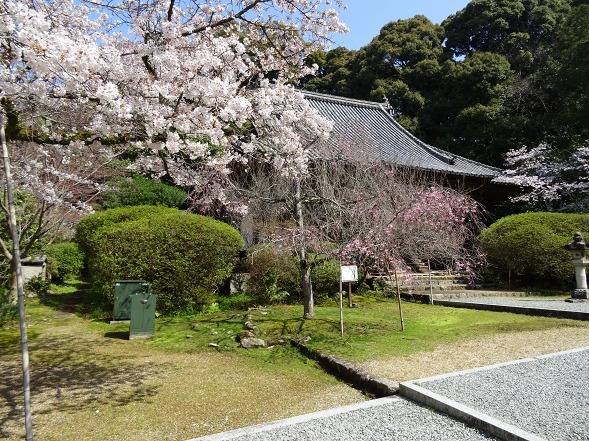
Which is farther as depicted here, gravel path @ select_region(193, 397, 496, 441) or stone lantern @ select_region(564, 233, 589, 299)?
stone lantern @ select_region(564, 233, 589, 299)

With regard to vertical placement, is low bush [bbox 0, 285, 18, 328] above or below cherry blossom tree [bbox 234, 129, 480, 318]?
below

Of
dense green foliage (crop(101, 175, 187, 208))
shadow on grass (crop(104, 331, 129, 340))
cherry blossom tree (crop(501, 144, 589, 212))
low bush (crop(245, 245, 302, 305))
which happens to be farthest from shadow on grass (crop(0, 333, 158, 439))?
cherry blossom tree (crop(501, 144, 589, 212))

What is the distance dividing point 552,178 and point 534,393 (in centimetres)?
1453

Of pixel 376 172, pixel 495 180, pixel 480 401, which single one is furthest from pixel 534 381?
pixel 495 180

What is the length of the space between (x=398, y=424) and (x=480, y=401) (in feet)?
2.59

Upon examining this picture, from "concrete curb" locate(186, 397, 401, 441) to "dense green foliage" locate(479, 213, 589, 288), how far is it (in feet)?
32.4

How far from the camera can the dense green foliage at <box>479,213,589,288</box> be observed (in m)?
11.5

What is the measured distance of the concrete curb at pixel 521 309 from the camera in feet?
24.6

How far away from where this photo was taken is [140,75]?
4422 millimetres

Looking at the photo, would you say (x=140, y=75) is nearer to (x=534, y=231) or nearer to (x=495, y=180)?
(x=534, y=231)

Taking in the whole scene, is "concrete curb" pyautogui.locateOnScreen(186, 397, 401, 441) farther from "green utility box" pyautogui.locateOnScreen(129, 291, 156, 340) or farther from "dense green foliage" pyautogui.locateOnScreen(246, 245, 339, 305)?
"dense green foliage" pyautogui.locateOnScreen(246, 245, 339, 305)

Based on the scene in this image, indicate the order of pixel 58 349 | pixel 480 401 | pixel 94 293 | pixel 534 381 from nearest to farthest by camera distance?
1. pixel 480 401
2. pixel 534 381
3. pixel 58 349
4. pixel 94 293

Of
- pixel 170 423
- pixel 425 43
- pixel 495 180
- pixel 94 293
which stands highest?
pixel 425 43

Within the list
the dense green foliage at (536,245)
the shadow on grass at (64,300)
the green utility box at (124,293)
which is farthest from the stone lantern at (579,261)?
the shadow on grass at (64,300)
